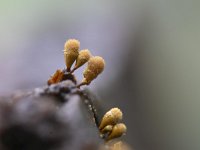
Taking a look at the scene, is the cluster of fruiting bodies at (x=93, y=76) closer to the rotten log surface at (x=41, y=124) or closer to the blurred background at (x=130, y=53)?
the rotten log surface at (x=41, y=124)

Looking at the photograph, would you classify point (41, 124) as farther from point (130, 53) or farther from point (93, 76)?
point (130, 53)

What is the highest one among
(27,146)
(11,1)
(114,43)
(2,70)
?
(11,1)

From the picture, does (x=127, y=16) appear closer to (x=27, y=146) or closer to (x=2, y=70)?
(x=2, y=70)

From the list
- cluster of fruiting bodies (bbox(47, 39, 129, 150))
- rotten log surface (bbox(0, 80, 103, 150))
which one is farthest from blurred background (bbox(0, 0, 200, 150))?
rotten log surface (bbox(0, 80, 103, 150))

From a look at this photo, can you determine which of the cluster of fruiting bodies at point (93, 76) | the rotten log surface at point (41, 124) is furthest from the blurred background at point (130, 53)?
the rotten log surface at point (41, 124)

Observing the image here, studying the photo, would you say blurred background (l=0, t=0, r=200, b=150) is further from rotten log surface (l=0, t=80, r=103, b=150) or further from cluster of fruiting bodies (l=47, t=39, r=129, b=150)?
rotten log surface (l=0, t=80, r=103, b=150)

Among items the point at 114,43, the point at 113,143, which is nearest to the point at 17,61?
the point at 114,43

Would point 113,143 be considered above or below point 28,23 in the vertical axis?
below
